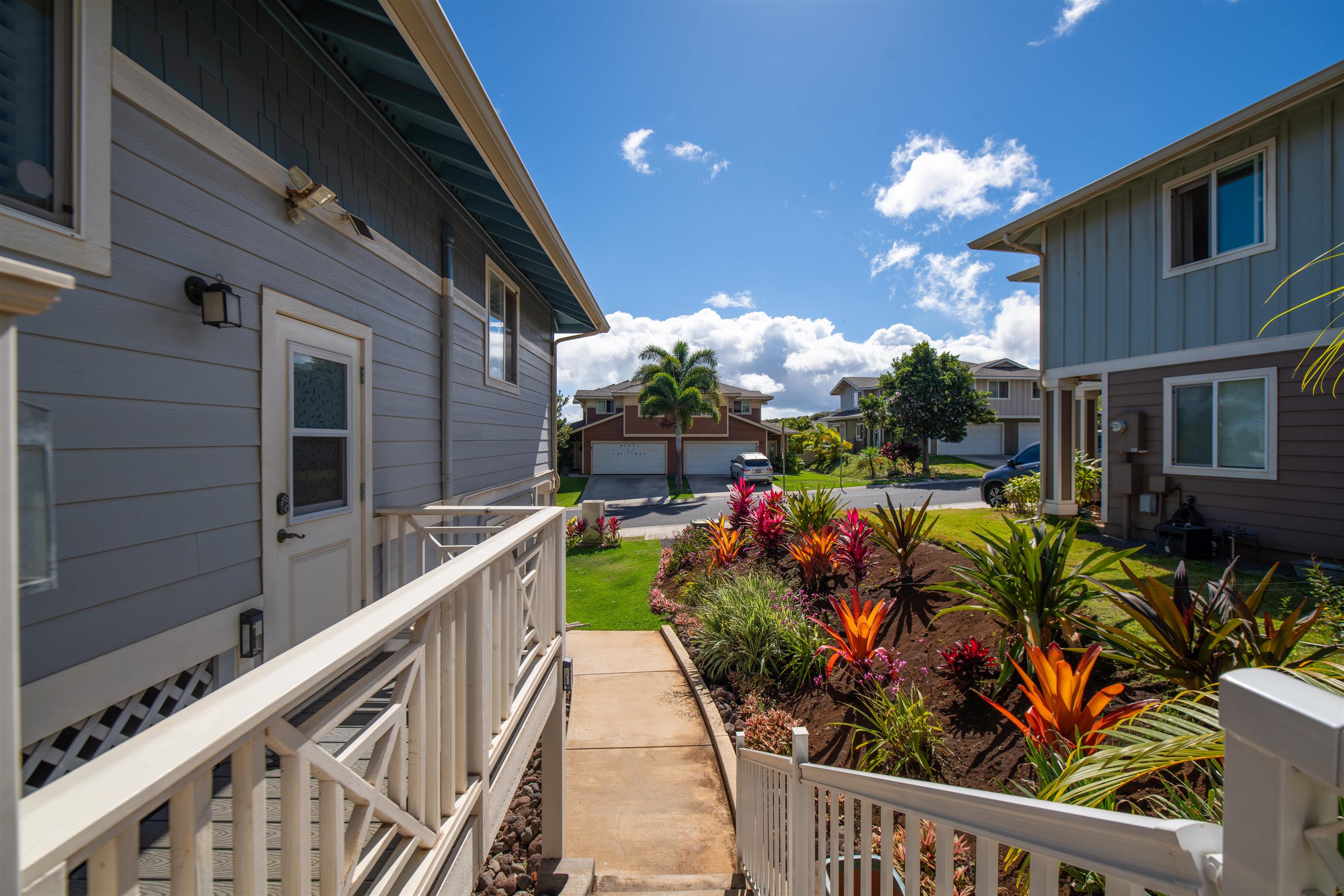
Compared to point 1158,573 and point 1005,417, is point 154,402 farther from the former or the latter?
point 1005,417

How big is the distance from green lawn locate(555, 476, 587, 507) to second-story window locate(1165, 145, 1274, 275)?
16.8 metres

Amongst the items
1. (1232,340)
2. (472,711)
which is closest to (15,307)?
(472,711)

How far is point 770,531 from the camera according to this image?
8.19 m

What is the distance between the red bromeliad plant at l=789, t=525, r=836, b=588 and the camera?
259 inches

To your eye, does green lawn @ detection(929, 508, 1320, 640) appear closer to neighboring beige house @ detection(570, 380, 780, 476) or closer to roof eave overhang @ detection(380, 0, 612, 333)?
roof eave overhang @ detection(380, 0, 612, 333)

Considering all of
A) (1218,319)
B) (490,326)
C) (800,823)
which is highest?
(1218,319)

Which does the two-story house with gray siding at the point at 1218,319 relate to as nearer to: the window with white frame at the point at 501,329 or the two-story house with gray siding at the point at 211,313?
the window with white frame at the point at 501,329

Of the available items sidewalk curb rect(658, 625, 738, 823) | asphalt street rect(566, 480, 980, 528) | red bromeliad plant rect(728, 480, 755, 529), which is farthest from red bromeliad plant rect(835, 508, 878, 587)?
asphalt street rect(566, 480, 980, 528)

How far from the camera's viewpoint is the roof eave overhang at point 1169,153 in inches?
239

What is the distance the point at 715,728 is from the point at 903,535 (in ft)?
8.53

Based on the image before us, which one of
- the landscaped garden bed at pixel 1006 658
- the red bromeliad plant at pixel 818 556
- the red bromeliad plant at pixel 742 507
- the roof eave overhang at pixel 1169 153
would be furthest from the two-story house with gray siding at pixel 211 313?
the roof eave overhang at pixel 1169 153

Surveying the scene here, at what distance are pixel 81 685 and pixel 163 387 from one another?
120 cm

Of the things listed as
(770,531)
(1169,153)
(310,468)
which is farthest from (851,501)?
(310,468)

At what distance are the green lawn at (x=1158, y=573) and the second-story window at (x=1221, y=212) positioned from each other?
395 cm
